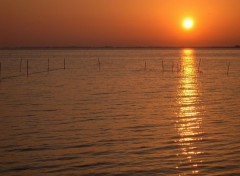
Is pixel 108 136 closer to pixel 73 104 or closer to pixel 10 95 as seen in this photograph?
pixel 73 104

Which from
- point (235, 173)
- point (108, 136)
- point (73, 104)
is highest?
point (73, 104)

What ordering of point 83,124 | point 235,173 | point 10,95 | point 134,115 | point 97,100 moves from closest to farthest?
1. point 235,173
2. point 83,124
3. point 134,115
4. point 97,100
5. point 10,95

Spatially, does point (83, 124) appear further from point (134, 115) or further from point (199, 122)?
point (199, 122)

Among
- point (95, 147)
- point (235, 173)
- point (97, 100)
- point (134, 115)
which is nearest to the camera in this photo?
point (235, 173)

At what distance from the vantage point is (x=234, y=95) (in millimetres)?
29562

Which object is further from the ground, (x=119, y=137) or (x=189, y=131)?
(x=189, y=131)

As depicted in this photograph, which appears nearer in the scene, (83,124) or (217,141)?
(217,141)

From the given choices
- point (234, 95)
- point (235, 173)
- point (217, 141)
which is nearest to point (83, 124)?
point (217, 141)

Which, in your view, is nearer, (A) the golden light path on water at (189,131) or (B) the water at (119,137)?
(B) the water at (119,137)

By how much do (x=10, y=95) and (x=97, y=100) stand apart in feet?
Result: 22.0

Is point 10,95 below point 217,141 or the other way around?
the other way around

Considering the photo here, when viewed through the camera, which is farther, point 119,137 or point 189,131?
point 189,131

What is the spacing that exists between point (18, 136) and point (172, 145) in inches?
218

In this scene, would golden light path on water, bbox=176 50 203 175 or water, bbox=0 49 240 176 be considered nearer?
water, bbox=0 49 240 176
